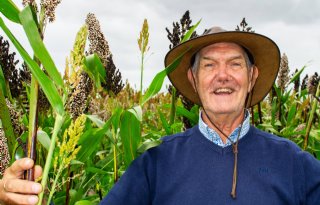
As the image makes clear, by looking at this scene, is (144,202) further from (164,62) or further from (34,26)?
(34,26)

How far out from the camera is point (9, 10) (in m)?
1.43

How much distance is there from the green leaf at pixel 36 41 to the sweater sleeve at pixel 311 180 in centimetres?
160

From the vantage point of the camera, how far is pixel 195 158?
8.29 ft

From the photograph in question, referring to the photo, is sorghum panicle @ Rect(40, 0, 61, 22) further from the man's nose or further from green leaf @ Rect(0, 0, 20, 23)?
the man's nose

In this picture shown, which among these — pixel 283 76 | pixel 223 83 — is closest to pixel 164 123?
pixel 223 83

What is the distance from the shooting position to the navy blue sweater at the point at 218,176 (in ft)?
7.87

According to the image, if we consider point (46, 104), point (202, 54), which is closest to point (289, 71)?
point (202, 54)

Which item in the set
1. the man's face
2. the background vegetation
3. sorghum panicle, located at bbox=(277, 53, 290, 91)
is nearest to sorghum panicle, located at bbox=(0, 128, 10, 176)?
the background vegetation

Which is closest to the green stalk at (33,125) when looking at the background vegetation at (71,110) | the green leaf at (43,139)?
the background vegetation at (71,110)

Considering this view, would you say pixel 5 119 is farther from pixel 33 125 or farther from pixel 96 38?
pixel 96 38

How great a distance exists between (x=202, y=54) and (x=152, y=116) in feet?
8.17

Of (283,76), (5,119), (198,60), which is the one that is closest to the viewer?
(5,119)

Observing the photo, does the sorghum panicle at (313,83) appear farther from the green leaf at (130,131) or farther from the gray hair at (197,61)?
the green leaf at (130,131)

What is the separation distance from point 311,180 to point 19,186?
159cm
